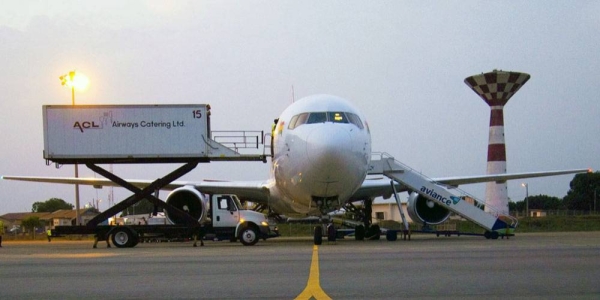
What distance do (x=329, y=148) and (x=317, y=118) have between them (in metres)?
1.53

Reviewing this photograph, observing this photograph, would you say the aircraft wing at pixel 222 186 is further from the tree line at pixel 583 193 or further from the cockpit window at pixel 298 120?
the tree line at pixel 583 193

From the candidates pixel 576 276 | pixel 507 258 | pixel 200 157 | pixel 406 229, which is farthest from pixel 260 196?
pixel 576 276

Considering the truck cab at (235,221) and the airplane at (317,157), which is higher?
the airplane at (317,157)

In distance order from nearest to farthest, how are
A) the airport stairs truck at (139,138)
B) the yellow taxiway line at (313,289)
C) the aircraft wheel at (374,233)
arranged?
the yellow taxiway line at (313,289) < the airport stairs truck at (139,138) < the aircraft wheel at (374,233)

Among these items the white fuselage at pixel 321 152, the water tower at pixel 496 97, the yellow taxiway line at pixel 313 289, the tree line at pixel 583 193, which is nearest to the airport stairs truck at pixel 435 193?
the white fuselage at pixel 321 152

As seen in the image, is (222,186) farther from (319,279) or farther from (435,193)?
(319,279)

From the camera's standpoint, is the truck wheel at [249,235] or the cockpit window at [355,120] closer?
the cockpit window at [355,120]

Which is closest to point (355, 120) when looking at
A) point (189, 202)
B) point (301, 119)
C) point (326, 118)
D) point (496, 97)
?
point (326, 118)

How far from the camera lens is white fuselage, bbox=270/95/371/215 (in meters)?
20.2

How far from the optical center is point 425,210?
2755 cm

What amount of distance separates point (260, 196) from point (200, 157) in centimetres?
358

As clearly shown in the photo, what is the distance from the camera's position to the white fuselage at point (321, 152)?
2019 cm

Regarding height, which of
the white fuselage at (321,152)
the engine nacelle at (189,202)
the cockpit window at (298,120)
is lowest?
the engine nacelle at (189,202)

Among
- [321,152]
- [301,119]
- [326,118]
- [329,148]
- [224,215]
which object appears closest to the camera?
[329,148]
